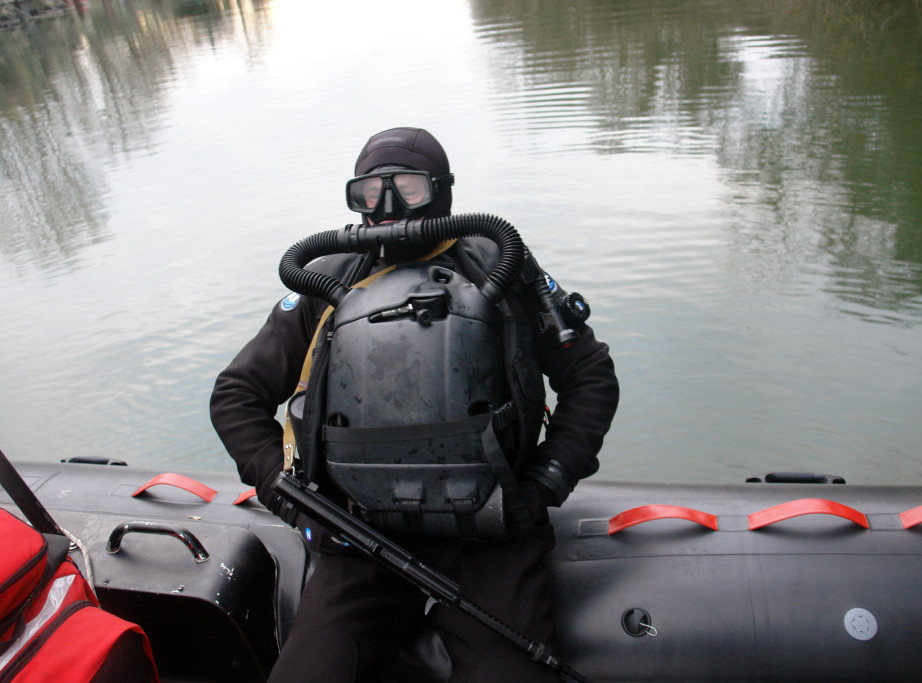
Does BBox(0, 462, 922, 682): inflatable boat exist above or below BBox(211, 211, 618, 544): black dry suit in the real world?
below

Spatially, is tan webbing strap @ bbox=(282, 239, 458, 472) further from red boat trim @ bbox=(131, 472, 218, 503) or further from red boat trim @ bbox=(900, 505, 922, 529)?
red boat trim @ bbox=(900, 505, 922, 529)

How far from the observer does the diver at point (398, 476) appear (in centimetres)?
137

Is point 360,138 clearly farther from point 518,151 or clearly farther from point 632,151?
point 632,151

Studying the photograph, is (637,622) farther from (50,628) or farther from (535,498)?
(50,628)

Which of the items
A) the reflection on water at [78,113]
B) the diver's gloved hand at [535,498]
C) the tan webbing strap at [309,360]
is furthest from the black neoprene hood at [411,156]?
the reflection on water at [78,113]

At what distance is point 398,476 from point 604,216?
424cm

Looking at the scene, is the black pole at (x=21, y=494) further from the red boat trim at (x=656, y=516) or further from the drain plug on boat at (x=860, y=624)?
the drain plug on boat at (x=860, y=624)

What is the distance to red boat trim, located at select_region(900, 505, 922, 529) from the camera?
1562 millimetres

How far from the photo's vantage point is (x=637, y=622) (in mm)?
1465

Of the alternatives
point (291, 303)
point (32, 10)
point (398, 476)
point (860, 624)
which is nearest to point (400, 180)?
point (291, 303)

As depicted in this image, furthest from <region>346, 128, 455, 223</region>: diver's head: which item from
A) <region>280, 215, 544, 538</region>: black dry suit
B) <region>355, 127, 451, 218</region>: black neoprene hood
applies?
<region>280, 215, 544, 538</region>: black dry suit

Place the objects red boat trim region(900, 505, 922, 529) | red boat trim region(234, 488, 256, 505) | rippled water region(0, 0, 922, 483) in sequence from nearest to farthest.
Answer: red boat trim region(900, 505, 922, 529), red boat trim region(234, 488, 256, 505), rippled water region(0, 0, 922, 483)

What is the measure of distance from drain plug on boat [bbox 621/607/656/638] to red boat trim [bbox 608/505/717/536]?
0.20m

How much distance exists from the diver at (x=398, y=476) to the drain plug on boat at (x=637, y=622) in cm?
16
